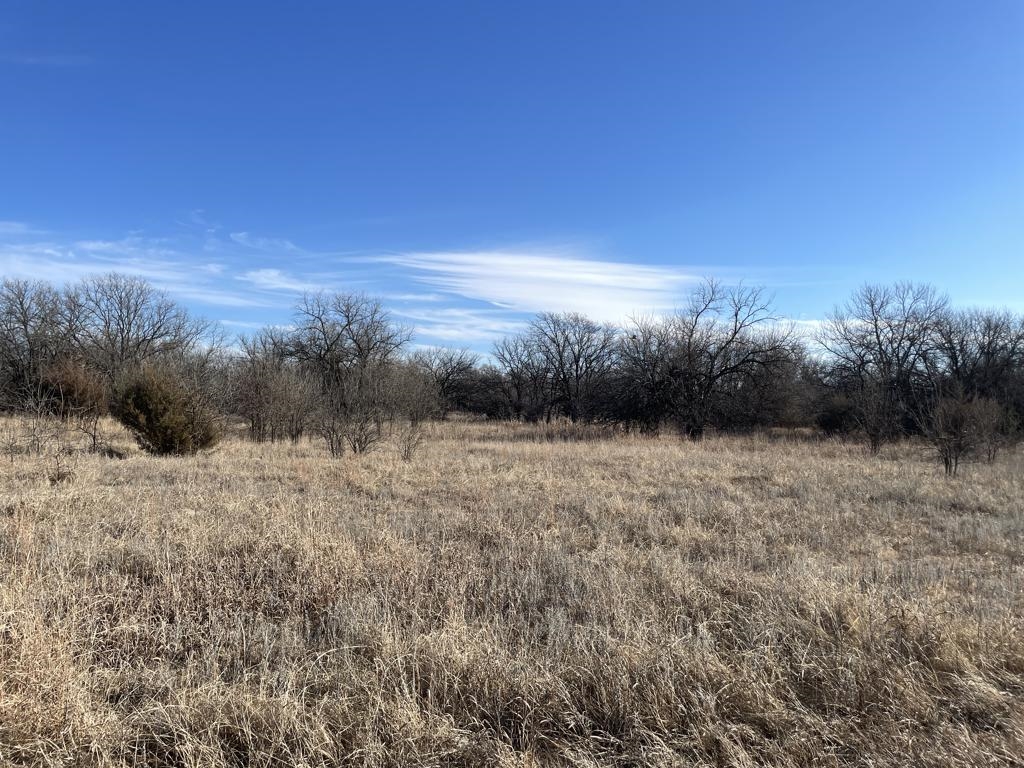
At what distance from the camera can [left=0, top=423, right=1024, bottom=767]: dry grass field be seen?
2.60m

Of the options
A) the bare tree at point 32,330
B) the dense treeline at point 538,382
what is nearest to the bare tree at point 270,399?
the dense treeline at point 538,382

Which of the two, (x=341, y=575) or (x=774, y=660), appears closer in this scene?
(x=774, y=660)

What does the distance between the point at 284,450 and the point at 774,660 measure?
52.3ft

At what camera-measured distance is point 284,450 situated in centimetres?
1675

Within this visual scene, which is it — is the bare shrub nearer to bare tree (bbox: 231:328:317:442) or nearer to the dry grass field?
the dry grass field

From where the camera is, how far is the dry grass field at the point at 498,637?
260 centimetres

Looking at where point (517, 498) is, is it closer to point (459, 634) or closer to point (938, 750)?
point (459, 634)

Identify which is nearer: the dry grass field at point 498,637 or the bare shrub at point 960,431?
→ the dry grass field at point 498,637

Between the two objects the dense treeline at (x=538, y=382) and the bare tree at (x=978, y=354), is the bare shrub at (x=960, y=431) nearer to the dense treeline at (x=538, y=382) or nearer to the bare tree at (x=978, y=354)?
the dense treeline at (x=538, y=382)

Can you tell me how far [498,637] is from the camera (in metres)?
3.66

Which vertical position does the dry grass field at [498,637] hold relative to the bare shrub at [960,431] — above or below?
below

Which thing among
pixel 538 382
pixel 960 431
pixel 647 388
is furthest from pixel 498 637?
pixel 538 382

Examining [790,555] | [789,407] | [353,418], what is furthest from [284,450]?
[789,407]

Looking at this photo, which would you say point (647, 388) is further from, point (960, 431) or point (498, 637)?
point (498, 637)
